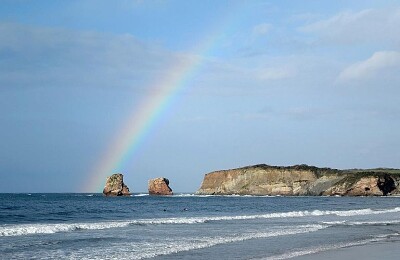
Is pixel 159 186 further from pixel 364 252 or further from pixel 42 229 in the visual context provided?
pixel 364 252

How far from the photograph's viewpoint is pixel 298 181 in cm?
16075

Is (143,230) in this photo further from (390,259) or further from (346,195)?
(346,195)

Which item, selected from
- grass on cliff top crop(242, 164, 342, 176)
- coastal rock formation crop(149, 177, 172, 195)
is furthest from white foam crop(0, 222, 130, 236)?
coastal rock formation crop(149, 177, 172, 195)

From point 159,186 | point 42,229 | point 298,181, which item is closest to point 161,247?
point 42,229

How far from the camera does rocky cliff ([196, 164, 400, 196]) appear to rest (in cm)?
14912

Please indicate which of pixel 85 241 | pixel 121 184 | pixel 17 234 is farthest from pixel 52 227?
pixel 121 184

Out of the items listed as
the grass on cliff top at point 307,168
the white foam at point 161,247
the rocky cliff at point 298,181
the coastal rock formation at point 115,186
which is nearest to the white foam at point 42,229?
the white foam at point 161,247

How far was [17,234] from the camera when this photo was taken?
31.0 meters

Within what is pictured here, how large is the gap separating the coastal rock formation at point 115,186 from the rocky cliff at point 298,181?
30.1 m

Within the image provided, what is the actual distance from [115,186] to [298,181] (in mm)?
52583

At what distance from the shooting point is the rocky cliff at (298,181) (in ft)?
Answer: 489

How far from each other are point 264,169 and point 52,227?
135m

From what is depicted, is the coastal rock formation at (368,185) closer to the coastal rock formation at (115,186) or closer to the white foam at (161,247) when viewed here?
the coastal rock formation at (115,186)

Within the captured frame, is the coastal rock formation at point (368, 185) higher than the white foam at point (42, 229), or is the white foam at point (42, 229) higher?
the coastal rock formation at point (368, 185)
